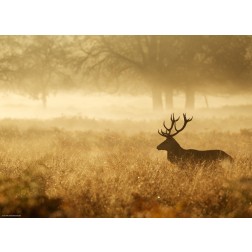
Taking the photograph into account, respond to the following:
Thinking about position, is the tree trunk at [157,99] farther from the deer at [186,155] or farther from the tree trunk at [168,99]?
the deer at [186,155]

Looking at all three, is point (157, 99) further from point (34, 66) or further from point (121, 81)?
point (34, 66)

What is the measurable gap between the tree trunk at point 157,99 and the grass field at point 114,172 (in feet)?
0.69

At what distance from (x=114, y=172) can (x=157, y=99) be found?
101 cm

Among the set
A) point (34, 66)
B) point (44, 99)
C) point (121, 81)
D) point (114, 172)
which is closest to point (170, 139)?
point (114, 172)

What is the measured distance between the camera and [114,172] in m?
4.50

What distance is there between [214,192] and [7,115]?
8.51ft

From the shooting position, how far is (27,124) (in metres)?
4.61

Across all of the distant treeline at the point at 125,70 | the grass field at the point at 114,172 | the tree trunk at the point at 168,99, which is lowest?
the grass field at the point at 114,172

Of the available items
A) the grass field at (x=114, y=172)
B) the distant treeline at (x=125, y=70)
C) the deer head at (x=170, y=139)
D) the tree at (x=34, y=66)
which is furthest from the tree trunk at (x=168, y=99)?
the tree at (x=34, y=66)

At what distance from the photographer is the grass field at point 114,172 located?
172 inches
